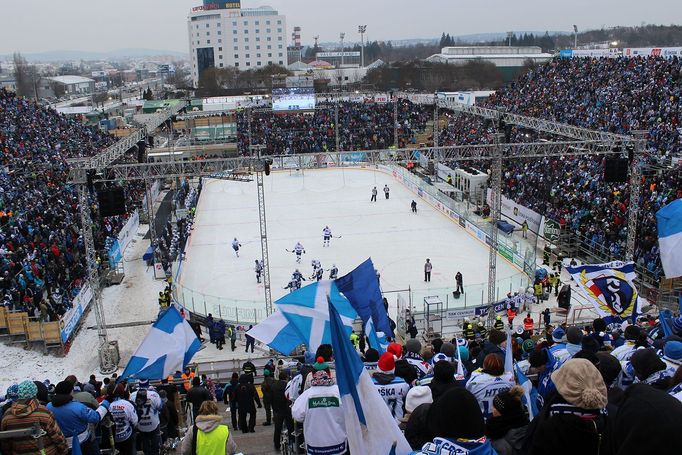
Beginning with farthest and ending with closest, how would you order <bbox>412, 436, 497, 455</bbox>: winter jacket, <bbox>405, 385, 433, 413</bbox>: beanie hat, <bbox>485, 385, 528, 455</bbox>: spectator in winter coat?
<bbox>405, 385, 433, 413</bbox>: beanie hat, <bbox>485, 385, 528, 455</bbox>: spectator in winter coat, <bbox>412, 436, 497, 455</bbox>: winter jacket

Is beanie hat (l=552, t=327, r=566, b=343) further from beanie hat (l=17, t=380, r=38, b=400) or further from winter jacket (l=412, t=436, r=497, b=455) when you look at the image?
beanie hat (l=17, t=380, r=38, b=400)

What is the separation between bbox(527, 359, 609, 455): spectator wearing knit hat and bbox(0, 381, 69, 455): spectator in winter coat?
12.3 feet

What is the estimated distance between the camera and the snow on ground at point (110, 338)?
56.2 feet

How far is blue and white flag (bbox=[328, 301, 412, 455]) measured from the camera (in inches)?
172

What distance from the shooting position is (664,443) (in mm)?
2408

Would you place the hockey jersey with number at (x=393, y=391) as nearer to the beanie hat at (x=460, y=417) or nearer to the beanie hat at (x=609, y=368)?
the beanie hat at (x=609, y=368)

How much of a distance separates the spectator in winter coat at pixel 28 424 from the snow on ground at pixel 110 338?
12.7 meters

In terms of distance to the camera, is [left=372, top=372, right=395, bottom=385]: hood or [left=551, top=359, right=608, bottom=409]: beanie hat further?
[left=372, top=372, right=395, bottom=385]: hood

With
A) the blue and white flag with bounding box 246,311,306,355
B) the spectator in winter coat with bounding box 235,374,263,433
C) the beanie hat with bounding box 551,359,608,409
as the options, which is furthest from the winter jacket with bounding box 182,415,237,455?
the blue and white flag with bounding box 246,311,306,355

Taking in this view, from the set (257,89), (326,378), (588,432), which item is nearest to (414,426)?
(326,378)

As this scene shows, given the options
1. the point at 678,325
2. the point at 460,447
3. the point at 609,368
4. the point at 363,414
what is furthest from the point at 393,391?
the point at 678,325

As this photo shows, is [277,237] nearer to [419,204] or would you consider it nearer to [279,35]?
[419,204]

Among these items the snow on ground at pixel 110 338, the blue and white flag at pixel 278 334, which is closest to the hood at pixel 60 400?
the blue and white flag at pixel 278 334

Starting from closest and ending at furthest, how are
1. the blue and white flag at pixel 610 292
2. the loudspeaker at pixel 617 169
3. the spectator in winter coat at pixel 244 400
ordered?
the spectator in winter coat at pixel 244 400, the blue and white flag at pixel 610 292, the loudspeaker at pixel 617 169
